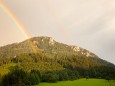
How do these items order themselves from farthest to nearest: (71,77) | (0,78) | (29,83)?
(71,77)
(0,78)
(29,83)

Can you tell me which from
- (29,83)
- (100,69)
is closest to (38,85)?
(29,83)

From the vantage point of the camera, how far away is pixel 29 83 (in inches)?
5295

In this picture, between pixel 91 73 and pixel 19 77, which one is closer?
pixel 19 77

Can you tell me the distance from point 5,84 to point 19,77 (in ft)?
35.1

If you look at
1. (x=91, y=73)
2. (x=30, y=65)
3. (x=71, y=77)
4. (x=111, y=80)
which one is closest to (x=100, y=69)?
(x=91, y=73)

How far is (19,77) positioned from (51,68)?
4741cm

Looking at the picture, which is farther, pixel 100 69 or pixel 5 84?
pixel 100 69

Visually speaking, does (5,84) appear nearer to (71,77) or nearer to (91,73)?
(71,77)

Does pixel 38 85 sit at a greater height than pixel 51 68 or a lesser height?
lesser

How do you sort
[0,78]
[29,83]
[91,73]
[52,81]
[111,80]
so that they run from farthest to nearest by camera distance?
[91,73] → [0,78] → [52,81] → [29,83] → [111,80]

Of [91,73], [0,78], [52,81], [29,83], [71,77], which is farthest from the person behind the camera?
[91,73]

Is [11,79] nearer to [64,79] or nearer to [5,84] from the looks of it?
[5,84]

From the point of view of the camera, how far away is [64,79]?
529 feet

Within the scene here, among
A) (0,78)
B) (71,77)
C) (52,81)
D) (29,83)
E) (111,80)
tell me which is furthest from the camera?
(71,77)
